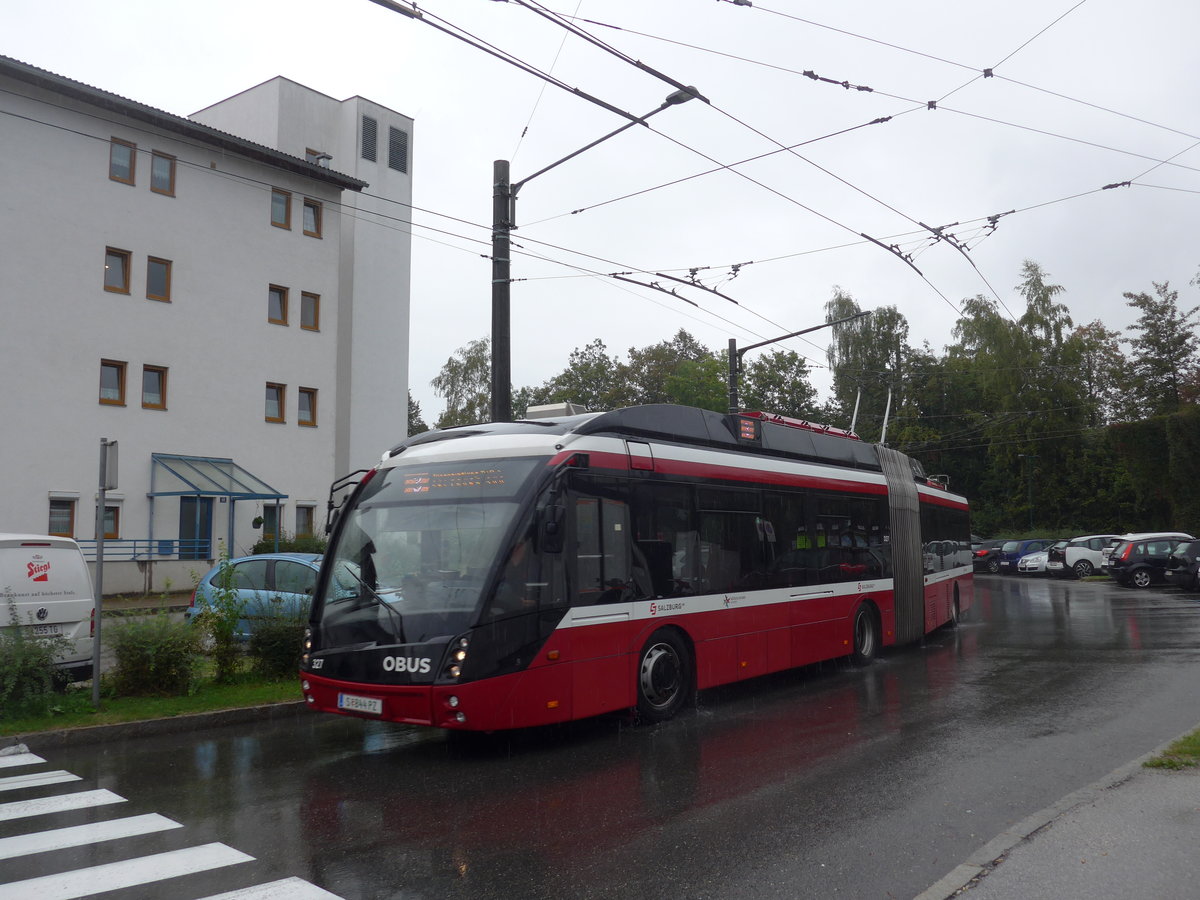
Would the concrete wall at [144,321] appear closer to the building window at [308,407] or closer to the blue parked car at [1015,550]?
the building window at [308,407]

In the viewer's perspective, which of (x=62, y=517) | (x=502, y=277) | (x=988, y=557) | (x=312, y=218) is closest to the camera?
(x=502, y=277)

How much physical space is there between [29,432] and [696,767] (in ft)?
82.9

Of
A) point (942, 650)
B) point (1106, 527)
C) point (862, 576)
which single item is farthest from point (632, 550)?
point (1106, 527)

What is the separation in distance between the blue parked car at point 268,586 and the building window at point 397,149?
94.2ft

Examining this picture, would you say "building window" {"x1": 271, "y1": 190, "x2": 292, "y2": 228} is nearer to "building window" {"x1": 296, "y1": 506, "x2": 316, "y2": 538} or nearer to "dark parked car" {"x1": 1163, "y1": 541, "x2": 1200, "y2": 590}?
"building window" {"x1": 296, "y1": 506, "x2": 316, "y2": 538}

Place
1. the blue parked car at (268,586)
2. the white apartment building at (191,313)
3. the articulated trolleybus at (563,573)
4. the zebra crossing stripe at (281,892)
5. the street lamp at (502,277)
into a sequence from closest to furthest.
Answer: the zebra crossing stripe at (281,892)
the articulated trolleybus at (563,573)
the blue parked car at (268,586)
the street lamp at (502,277)
the white apartment building at (191,313)

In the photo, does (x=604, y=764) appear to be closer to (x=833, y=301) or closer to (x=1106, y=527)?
(x=833, y=301)

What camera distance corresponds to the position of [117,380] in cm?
2898

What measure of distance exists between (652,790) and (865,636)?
7662mm

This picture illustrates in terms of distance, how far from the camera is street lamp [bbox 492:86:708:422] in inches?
495

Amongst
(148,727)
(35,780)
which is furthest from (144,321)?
(35,780)

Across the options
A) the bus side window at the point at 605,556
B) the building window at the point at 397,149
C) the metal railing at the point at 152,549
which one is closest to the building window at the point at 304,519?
the metal railing at the point at 152,549

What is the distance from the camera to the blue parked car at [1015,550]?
4327 cm

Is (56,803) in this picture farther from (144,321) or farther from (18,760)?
(144,321)
